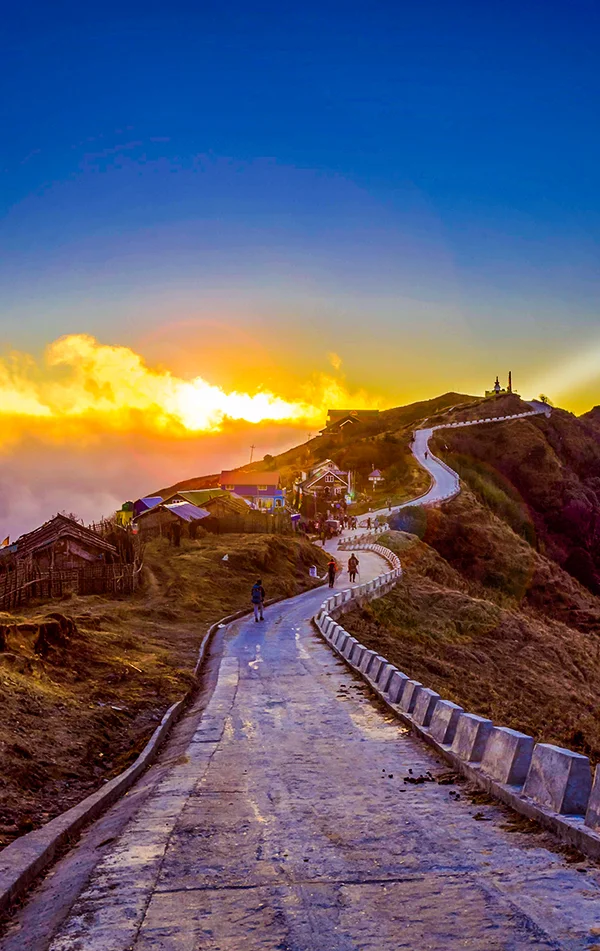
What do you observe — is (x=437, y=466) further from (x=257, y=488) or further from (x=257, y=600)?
(x=257, y=600)

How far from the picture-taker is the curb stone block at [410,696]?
1602 cm

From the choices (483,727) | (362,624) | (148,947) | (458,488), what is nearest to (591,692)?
(362,624)

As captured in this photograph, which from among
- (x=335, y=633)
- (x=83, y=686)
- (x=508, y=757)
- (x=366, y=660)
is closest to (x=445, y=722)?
(x=508, y=757)

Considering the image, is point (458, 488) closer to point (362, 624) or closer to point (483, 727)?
point (362, 624)

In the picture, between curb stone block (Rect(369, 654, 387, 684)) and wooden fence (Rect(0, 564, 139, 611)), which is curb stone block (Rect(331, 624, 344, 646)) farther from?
wooden fence (Rect(0, 564, 139, 611))

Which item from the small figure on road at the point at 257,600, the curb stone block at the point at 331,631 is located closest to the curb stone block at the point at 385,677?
the curb stone block at the point at 331,631

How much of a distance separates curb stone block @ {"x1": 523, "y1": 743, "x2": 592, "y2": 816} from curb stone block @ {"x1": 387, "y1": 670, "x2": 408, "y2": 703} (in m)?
7.52

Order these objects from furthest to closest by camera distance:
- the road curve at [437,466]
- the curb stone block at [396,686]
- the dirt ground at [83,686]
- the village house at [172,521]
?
the road curve at [437,466]
the village house at [172,521]
the curb stone block at [396,686]
the dirt ground at [83,686]

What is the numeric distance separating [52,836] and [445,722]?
627cm

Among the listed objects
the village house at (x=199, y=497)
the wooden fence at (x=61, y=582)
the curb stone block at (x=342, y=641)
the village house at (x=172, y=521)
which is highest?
the village house at (x=199, y=497)

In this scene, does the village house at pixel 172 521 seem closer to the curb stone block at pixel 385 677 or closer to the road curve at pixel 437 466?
the road curve at pixel 437 466

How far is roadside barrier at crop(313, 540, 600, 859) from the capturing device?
845cm

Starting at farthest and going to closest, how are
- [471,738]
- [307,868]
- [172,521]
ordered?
[172,521] < [471,738] < [307,868]

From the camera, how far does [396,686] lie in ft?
58.1
